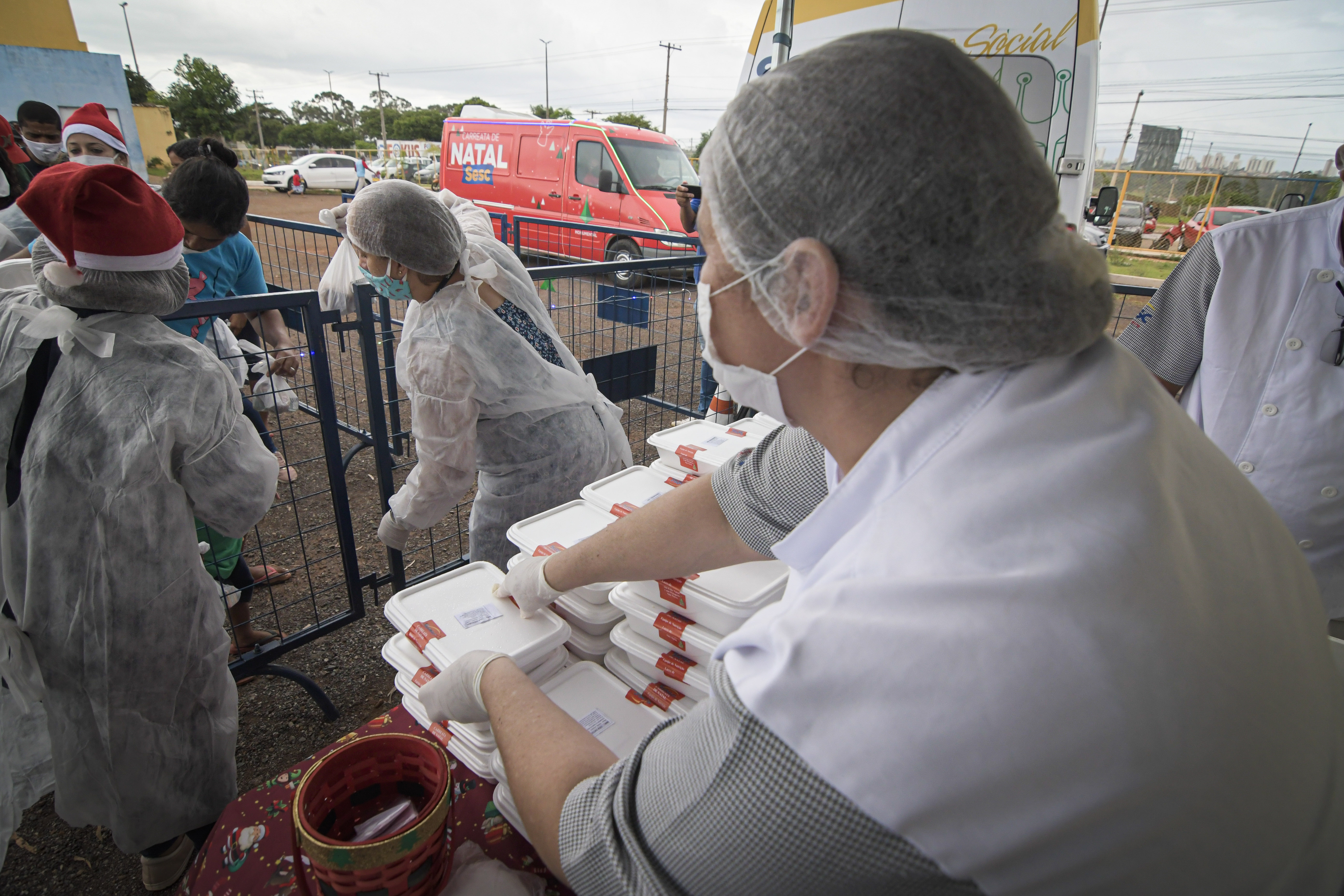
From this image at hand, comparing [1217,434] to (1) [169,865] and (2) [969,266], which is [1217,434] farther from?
(1) [169,865]

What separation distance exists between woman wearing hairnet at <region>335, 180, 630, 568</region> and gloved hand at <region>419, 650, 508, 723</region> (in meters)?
1.23

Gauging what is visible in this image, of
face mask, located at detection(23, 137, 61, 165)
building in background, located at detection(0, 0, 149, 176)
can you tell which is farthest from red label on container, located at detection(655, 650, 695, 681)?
building in background, located at detection(0, 0, 149, 176)

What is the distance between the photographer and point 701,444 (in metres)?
2.26

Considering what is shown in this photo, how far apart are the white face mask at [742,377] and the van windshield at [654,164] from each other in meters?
9.73

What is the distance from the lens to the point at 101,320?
1594mm

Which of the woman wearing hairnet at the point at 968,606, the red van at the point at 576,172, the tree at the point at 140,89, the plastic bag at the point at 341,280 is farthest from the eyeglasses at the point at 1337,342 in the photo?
the tree at the point at 140,89

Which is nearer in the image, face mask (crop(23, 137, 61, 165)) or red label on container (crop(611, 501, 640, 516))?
red label on container (crop(611, 501, 640, 516))

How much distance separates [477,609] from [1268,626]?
1400 mm

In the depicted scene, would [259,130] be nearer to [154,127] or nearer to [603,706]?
[154,127]

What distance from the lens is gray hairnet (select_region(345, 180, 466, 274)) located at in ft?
7.40

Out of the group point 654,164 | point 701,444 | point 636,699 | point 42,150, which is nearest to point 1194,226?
point 654,164

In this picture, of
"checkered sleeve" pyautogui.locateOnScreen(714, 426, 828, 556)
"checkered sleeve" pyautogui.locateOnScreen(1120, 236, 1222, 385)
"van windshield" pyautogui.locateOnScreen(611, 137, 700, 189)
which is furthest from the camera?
"van windshield" pyautogui.locateOnScreen(611, 137, 700, 189)

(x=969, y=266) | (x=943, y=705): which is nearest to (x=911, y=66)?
(x=969, y=266)

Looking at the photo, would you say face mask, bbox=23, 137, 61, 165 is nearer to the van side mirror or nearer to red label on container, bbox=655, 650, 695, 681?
red label on container, bbox=655, 650, 695, 681
